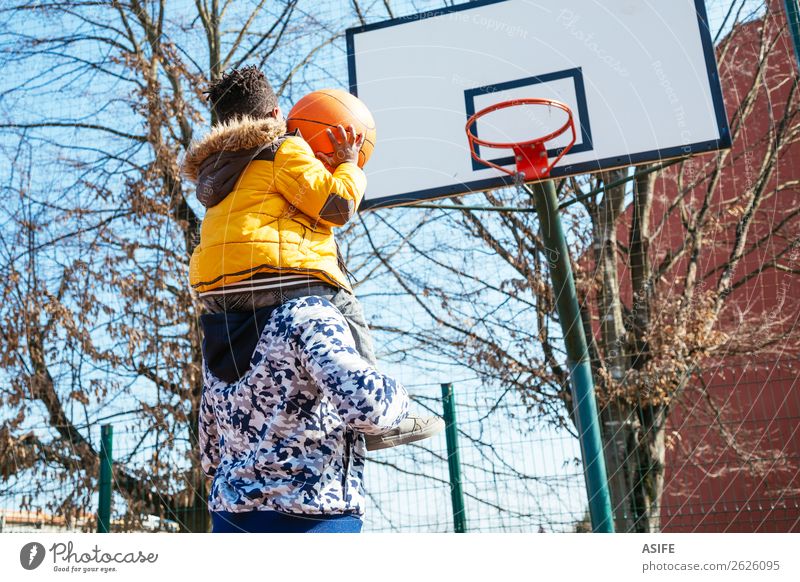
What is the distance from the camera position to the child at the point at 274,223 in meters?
1.89

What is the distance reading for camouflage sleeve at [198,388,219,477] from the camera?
2.05 m

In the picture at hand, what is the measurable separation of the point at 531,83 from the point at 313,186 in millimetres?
3440

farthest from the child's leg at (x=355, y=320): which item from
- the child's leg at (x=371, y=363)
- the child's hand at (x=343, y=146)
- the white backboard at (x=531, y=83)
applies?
the white backboard at (x=531, y=83)

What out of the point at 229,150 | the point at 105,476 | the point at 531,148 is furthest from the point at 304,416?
the point at 105,476

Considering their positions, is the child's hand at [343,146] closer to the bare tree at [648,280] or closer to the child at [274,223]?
the child at [274,223]

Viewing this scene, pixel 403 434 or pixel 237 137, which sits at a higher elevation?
pixel 237 137

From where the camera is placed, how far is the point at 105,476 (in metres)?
5.31

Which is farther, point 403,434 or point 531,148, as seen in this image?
point 531,148

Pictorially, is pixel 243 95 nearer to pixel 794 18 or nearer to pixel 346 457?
pixel 346 457

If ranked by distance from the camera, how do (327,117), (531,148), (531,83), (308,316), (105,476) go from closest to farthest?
(308,316) → (327,117) → (531,148) → (531,83) → (105,476)

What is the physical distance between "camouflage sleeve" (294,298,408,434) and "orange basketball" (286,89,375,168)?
0.86m

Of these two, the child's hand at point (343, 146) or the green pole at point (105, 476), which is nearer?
the child's hand at point (343, 146)

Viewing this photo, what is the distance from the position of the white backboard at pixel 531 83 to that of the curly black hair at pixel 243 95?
2774 millimetres

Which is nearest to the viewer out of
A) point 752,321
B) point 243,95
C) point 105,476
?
point 243,95
